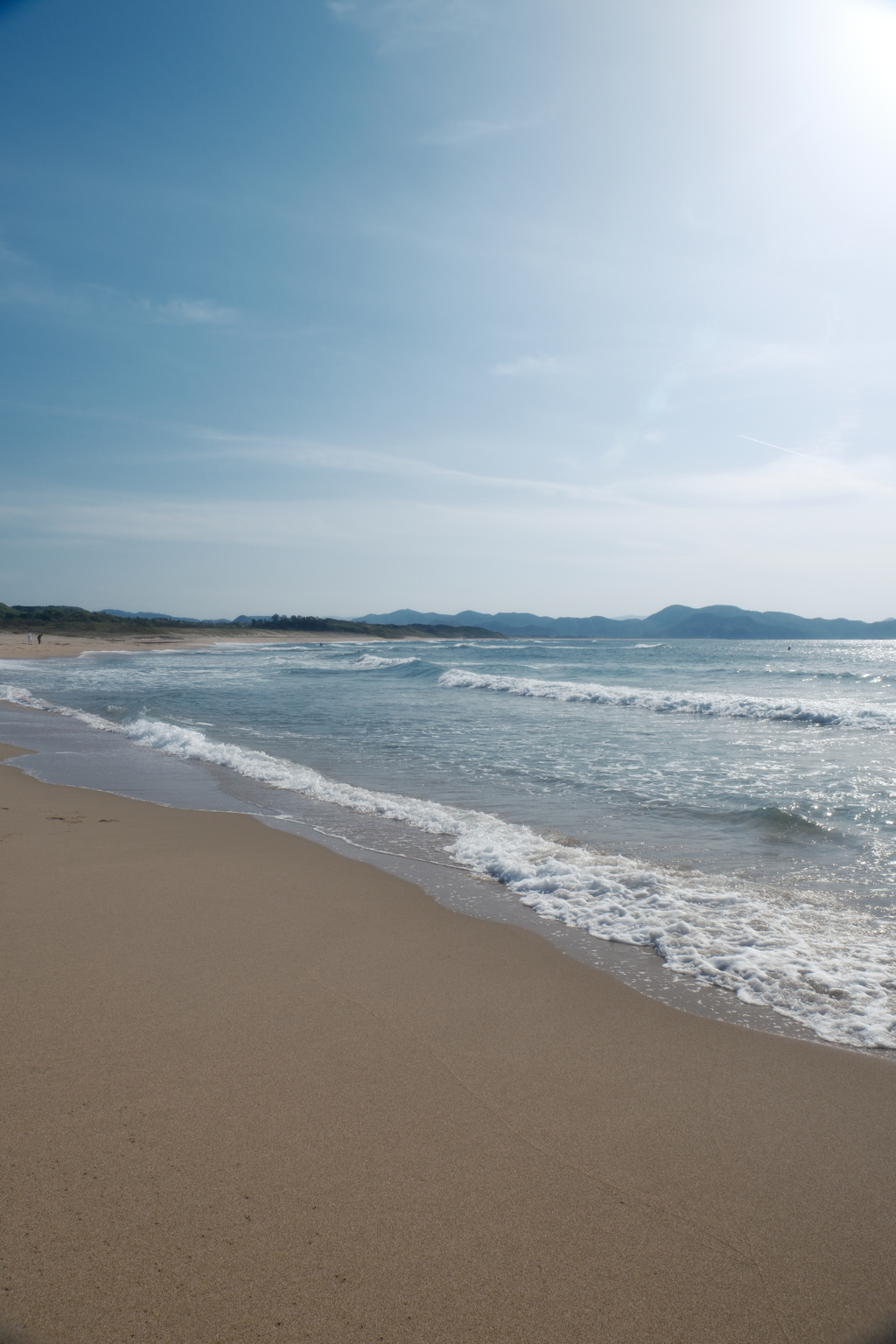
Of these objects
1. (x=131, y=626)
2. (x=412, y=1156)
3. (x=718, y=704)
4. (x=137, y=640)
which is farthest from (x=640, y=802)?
(x=131, y=626)

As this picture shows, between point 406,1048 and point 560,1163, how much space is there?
0.92 meters

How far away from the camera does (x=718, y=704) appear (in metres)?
19.6

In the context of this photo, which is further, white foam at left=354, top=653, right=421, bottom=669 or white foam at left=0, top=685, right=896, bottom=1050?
white foam at left=354, top=653, right=421, bottom=669

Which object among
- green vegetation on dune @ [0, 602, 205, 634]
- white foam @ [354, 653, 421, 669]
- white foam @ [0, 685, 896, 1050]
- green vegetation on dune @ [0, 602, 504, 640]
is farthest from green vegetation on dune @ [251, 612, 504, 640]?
white foam @ [0, 685, 896, 1050]

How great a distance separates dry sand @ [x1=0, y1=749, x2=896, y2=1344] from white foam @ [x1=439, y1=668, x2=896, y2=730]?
1557cm

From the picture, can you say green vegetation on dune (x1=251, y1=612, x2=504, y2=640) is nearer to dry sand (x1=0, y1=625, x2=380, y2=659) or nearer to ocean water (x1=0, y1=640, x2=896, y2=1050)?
dry sand (x1=0, y1=625, x2=380, y2=659)

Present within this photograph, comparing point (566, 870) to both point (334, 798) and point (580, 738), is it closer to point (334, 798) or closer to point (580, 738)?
point (334, 798)

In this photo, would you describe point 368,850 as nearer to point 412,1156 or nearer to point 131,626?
point 412,1156

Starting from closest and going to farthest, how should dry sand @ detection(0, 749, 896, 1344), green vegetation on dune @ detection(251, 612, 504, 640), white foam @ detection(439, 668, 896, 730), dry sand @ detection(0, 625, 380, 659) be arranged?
dry sand @ detection(0, 749, 896, 1344) → white foam @ detection(439, 668, 896, 730) → dry sand @ detection(0, 625, 380, 659) → green vegetation on dune @ detection(251, 612, 504, 640)

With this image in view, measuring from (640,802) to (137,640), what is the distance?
64.3 metres

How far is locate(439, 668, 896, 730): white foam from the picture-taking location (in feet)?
55.6

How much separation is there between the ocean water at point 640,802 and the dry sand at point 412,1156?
96 cm

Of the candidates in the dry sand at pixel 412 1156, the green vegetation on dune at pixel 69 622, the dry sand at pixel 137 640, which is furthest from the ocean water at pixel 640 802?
the green vegetation on dune at pixel 69 622

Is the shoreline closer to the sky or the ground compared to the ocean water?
closer to the ground
